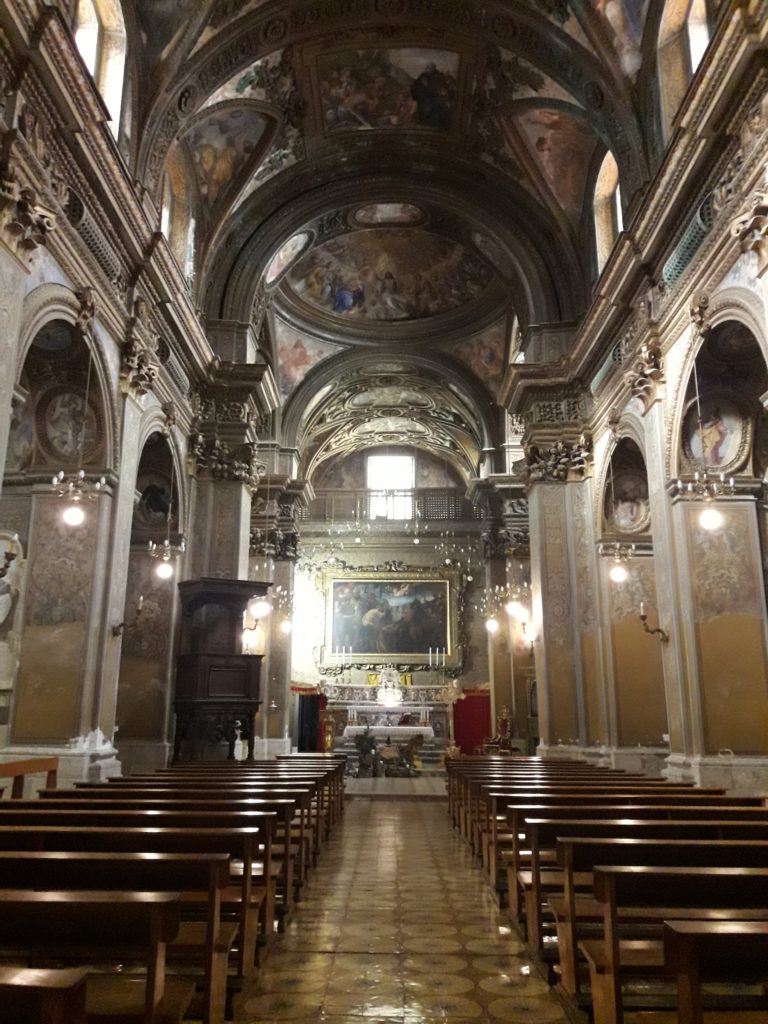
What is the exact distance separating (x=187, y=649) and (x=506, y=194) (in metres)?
10.7

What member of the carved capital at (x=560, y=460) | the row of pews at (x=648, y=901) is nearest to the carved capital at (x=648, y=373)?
the carved capital at (x=560, y=460)

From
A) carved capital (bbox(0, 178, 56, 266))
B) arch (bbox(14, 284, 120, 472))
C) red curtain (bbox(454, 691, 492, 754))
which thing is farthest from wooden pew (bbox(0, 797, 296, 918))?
red curtain (bbox(454, 691, 492, 754))

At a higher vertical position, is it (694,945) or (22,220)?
(22,220)

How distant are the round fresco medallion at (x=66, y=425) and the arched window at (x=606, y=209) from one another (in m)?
9.11

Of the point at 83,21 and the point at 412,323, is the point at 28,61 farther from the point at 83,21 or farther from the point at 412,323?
the point at 412,323

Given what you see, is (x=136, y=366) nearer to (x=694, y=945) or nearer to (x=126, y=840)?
A: (x=126, y=840)

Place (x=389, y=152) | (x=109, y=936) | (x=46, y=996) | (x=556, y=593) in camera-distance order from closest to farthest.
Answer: (x=46, y=996) → (x=109, y=936) → (x=556, y=593) → (x=389, y=152)

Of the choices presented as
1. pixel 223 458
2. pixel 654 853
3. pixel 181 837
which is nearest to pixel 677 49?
pixel 223 458

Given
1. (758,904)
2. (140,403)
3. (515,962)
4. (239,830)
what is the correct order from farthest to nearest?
(140,403) < (515,962) < (239,830) < (758,904)

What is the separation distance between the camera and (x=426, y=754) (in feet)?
74.2

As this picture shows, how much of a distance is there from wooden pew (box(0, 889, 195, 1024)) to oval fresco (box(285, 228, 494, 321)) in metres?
17.3

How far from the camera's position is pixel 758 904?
128 inches

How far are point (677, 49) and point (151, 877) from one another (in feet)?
38.1

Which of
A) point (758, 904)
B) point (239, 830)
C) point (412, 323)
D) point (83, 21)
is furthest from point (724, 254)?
point (412, 323)
